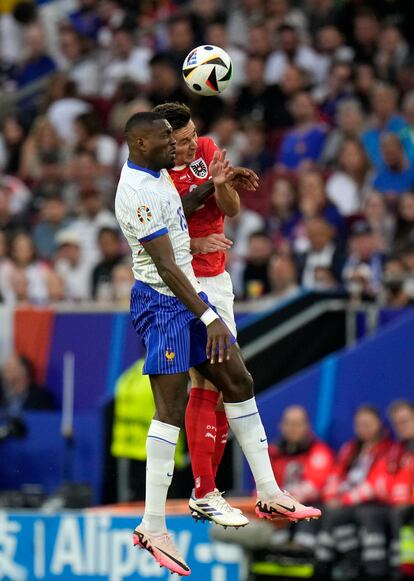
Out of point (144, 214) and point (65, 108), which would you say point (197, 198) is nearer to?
point (144, 214)

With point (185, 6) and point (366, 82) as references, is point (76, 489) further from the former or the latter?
point (185, 6)

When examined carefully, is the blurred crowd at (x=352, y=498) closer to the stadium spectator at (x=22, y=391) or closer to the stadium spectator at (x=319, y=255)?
the stadium spectator at (x=319, y=255)

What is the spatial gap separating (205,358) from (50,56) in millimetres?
13163

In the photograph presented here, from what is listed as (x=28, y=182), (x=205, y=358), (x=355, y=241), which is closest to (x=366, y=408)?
(x=355, y=241)

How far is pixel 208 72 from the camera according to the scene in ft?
29.3

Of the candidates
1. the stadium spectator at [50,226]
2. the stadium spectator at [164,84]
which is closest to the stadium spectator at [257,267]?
the stadium spectator at [50,226]

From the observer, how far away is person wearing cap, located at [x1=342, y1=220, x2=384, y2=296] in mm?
14523

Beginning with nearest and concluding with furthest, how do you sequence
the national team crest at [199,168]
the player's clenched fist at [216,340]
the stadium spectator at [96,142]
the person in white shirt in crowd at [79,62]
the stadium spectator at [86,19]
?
the player's clenched fist at [216,340] < the national team crest at [199,168] < the stadium spectator at [96,142] < the person in white shirt in crowd at [79,62] < the stadium spectator at [86,19]

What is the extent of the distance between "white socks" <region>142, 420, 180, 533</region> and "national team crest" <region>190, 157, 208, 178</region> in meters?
1.44

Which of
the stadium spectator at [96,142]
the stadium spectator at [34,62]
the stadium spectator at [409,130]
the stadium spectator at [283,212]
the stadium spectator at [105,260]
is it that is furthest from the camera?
the stadium spectator at [34,62]

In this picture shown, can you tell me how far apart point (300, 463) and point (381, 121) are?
423 centimetres

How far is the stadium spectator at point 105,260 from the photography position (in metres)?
16.0

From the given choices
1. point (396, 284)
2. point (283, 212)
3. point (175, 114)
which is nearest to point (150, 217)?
point (175, 114)

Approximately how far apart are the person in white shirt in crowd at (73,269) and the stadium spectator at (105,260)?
23 centimetres
